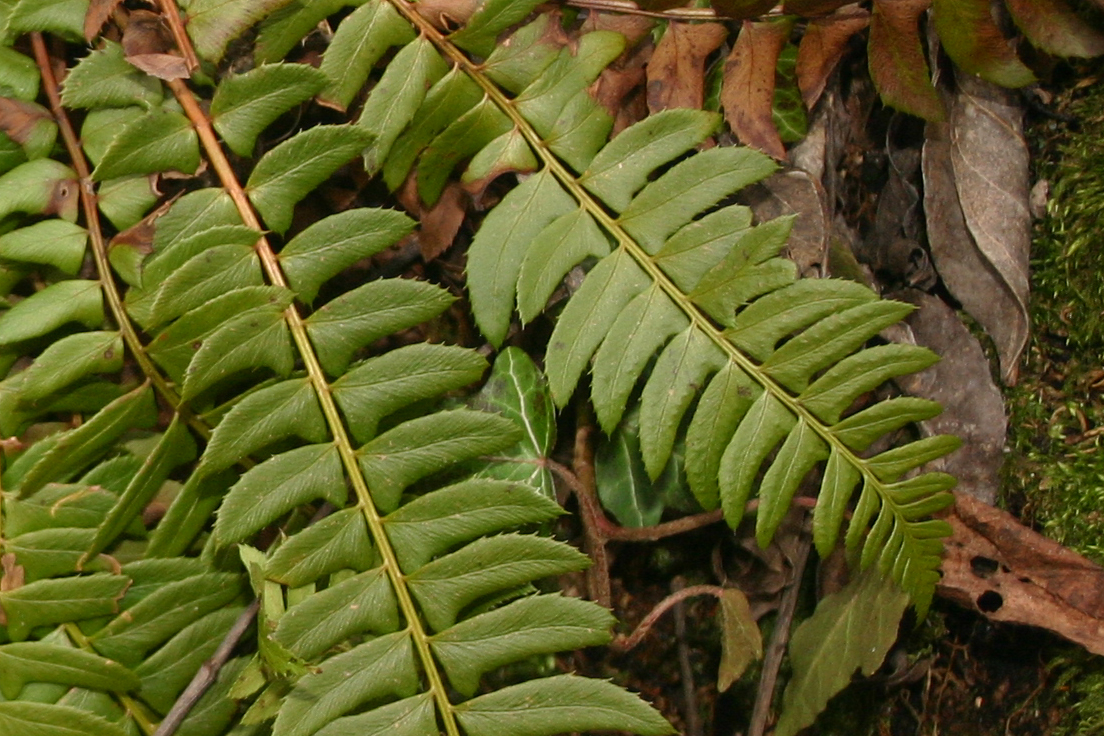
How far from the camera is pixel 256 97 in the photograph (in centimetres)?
188

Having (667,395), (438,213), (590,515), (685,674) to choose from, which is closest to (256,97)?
(438,213)

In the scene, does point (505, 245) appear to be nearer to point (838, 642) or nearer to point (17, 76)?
point (17, 76)

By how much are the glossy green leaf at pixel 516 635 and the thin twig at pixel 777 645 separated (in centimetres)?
61

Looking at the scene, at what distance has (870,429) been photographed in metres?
1.93

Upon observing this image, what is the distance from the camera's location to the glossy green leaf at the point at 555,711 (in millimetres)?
1800

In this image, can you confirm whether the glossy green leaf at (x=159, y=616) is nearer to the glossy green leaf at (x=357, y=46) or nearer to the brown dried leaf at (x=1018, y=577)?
the glossy green leaf at (x=357, y=46)

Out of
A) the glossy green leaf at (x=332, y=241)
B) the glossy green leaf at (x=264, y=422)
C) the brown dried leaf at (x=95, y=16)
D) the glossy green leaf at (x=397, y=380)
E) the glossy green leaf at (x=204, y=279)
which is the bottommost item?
the glossy green leaf at (x=397, y=380)

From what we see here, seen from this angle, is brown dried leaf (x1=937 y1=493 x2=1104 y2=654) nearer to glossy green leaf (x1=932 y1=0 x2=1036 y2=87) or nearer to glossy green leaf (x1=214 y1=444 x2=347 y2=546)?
glossy green leaf (x1=932 y1=0 x2=1036 y2=87)

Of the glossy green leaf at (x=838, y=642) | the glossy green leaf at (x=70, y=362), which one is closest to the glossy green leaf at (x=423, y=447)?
the glossy green leaf at (x=70, y=362)

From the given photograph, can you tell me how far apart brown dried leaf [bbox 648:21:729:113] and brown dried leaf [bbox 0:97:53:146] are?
1.24 metres

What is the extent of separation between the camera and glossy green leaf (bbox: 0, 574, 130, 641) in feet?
5.98

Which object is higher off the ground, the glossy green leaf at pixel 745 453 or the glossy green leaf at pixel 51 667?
the glossy green leaf at pixel 51 667

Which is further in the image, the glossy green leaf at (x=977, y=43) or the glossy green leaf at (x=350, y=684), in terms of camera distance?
the glossy green leaf at (x=977, y=43)

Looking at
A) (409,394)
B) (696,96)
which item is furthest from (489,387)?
(696,96)
